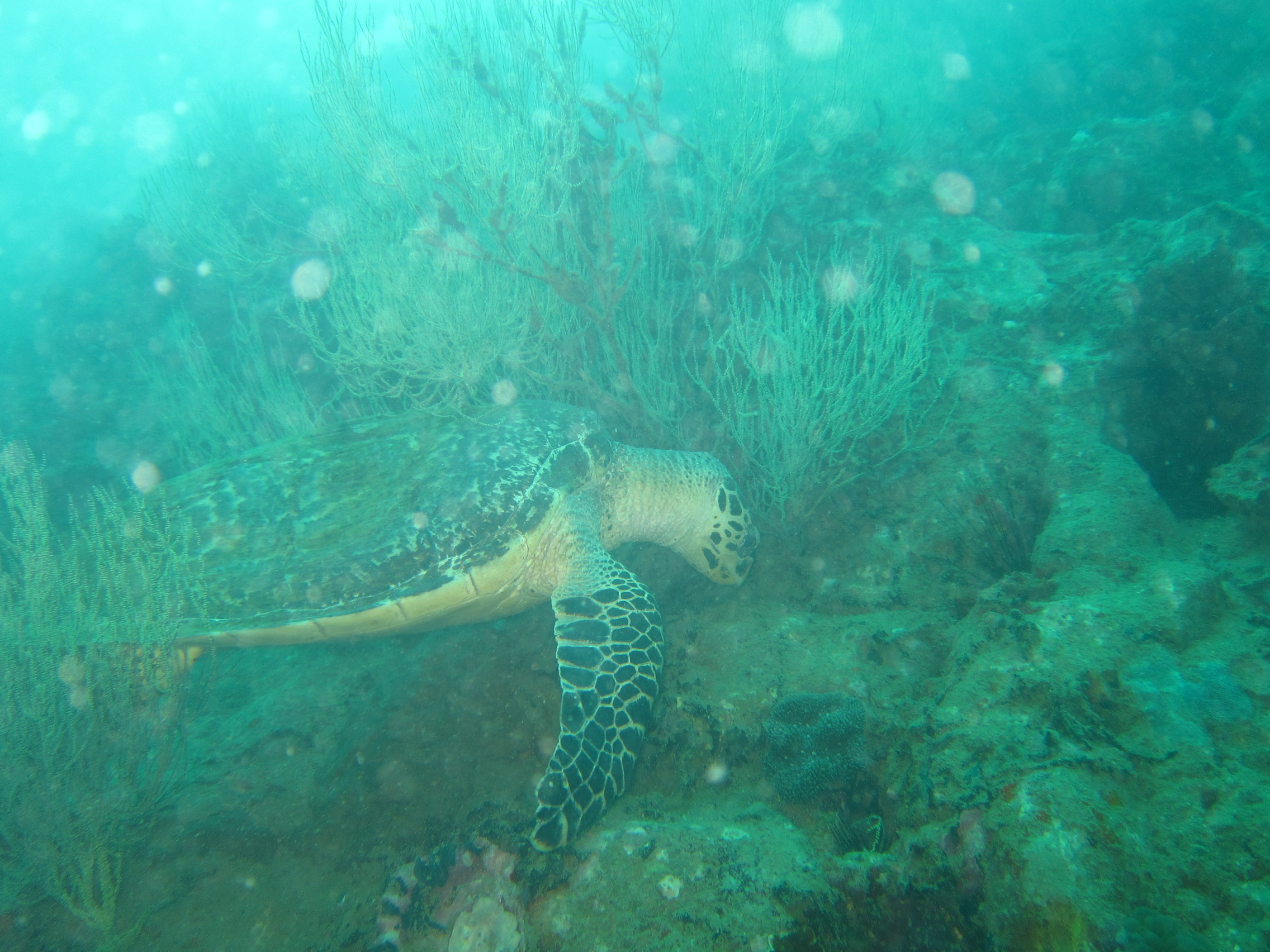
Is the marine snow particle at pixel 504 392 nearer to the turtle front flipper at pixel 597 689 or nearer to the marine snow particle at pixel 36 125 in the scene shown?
the turtle front flipper at pixel 597 689

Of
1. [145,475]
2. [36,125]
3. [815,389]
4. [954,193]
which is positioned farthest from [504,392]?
[36,125]

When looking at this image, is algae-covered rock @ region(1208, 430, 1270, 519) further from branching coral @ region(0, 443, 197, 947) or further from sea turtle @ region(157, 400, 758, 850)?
branching coral @ region(0, 443, 197, 947)

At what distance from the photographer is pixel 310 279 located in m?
6.94

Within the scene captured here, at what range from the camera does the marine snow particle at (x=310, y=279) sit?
6.61 metres

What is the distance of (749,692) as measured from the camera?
3.05 m

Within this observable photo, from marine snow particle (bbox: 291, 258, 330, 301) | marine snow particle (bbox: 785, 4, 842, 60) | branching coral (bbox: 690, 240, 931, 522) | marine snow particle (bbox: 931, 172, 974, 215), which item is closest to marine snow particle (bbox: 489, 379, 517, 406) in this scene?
branching coral (bbox: 690, 240, 931, 522)

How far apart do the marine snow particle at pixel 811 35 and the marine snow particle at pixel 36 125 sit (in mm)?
68013

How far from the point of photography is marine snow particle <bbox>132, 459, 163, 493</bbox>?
238 inches

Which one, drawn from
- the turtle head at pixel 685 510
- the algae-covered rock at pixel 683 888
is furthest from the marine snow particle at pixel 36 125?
the algae-covered rock at pixel 683 888

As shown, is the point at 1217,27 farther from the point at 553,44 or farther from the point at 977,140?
the point at 553,44

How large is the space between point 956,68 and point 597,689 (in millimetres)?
20385

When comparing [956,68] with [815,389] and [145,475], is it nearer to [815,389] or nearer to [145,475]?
[815,389]

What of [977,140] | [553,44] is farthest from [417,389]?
[977,140]

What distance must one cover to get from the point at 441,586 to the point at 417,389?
2.62 metres
